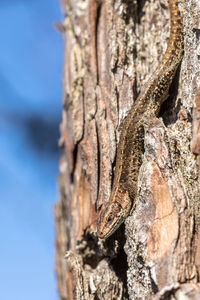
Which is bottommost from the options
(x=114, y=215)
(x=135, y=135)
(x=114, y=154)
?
(x=114, y=215)

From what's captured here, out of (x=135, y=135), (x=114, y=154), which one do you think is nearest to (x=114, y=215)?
(x=114, y=154)

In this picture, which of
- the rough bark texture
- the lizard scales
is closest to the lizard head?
the lizard scales

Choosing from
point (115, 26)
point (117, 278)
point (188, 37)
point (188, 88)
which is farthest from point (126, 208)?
point (115, 26)

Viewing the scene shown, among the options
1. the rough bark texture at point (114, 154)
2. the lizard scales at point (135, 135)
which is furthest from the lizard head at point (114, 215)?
the rough bark texture at point (114, 154)

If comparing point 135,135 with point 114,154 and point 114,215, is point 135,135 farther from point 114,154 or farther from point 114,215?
point 114,215

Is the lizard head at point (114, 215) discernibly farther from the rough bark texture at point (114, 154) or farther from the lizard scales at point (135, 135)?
the rough bark texture at point (114, 154)

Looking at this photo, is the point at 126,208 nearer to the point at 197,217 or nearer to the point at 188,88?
the point at 197,217
